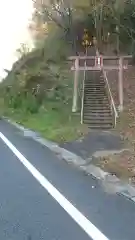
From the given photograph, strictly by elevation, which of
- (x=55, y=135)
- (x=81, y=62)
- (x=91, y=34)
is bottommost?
(x=55, y=135)

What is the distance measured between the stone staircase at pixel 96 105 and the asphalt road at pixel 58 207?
38.3 feet

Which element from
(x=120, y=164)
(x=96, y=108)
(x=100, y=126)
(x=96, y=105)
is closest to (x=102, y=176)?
(x=120, y=164)

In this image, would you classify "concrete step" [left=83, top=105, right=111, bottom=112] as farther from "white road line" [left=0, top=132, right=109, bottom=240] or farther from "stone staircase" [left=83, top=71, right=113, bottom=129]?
"white road line" [left=0, top=132, right=109, bottom=240]

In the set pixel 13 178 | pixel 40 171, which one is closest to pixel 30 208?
pixel 13 178

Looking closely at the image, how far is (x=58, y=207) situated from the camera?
6.87 metres

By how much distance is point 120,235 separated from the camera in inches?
215

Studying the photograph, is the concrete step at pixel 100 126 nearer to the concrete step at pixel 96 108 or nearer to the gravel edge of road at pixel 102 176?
the concrete step at pixel 96 108

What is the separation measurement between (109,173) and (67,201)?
2.60 m

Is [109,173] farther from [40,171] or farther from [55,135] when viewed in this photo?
[55,135]

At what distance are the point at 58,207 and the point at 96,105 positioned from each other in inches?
731

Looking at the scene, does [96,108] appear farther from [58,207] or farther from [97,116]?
[58,207]

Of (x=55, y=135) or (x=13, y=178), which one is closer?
(x=13, y=178)

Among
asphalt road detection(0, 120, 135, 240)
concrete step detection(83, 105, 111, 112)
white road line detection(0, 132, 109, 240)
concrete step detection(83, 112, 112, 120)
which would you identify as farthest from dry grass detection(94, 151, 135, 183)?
concrete step detection(83, 105, 111, 112)

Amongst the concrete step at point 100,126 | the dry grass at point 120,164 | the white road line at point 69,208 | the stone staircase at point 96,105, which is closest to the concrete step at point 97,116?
the stone staircase at point 96,105
